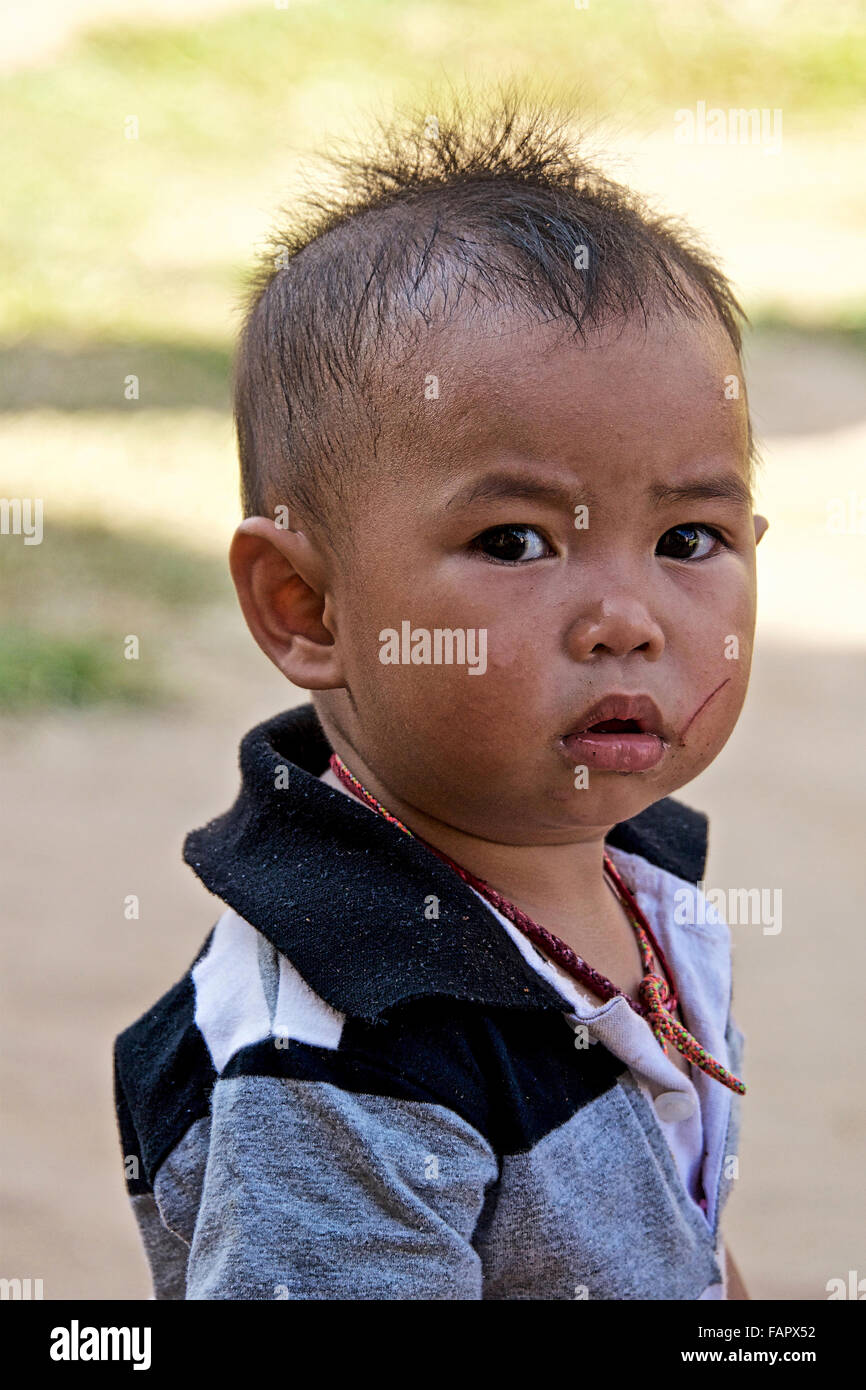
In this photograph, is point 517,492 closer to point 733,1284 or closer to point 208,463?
point 733,1284

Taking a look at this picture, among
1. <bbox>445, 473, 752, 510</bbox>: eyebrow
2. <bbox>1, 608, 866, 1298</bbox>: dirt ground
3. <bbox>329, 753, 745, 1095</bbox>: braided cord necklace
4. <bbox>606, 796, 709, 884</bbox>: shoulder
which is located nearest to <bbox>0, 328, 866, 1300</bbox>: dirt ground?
<bbox>1, 608, 866, 1298</bbox>: dirt ground

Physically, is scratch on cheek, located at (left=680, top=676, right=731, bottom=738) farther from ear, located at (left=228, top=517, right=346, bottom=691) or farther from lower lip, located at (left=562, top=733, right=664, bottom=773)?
ear, located at (left=228, top=517, right=346, bottom=691)

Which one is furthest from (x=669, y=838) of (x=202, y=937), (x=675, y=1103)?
(x=202, y=937)

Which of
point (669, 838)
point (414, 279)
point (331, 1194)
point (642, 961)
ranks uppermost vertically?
point (414, 279)

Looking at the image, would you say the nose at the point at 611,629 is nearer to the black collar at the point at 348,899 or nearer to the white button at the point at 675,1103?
the black collar at the point at 348,899

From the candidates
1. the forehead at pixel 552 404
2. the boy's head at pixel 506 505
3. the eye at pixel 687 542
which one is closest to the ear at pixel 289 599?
the boy's head at pixel 506 505

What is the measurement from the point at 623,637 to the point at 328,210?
52cm

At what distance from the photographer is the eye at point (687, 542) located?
1188 millimetres

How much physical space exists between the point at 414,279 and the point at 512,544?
0.22 m

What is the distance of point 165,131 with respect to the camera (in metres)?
9.55

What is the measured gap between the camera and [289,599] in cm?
127

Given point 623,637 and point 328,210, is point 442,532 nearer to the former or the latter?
point 623,637

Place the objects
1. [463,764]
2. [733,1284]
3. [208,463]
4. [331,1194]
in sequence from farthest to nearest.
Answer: [208,463] → [733,1284] → [463,764] → [331,1194]
